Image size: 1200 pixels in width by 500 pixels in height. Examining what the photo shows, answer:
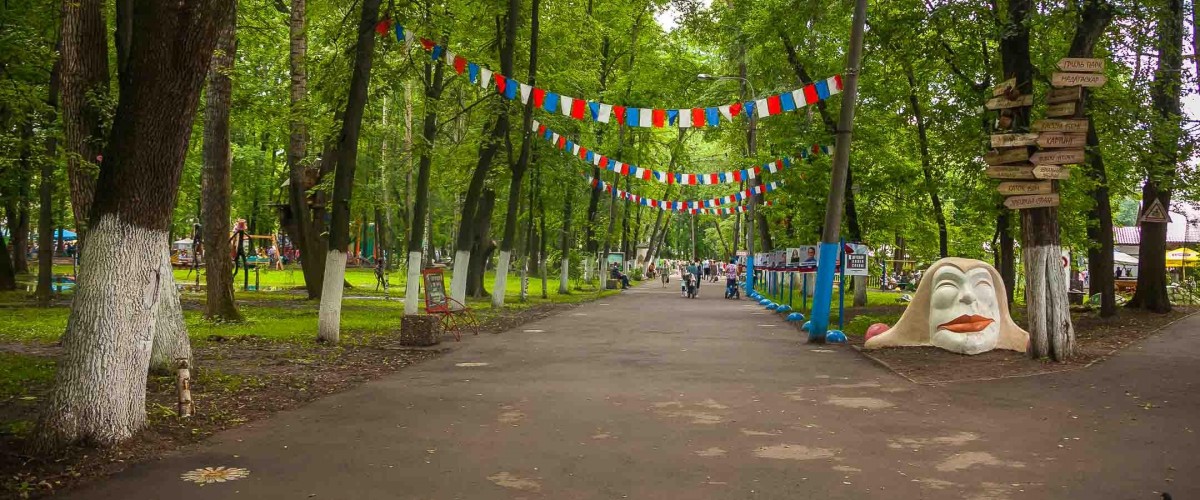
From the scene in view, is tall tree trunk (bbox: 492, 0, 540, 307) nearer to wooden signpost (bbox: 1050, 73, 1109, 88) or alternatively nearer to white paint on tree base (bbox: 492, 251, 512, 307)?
white paint on tree base (bbox: 492, 251, 512, 307)

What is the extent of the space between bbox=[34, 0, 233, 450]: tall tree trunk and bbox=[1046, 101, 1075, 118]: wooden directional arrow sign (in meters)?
10.5

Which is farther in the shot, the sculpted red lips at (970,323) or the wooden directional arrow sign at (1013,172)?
the sculpted red lips at (970,323)

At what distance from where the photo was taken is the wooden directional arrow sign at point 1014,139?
12625 millimetres

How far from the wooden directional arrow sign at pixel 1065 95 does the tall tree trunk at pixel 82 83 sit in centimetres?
1192

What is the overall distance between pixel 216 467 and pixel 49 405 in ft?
4.26

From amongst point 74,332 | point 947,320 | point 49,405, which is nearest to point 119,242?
point 74,332

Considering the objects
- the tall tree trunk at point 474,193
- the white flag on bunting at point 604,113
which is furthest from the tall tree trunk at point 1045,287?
the tall tree trunk at point 474,193

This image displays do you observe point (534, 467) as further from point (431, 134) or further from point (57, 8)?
point (431, 134)

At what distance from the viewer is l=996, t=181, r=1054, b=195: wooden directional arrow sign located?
41.1 feet

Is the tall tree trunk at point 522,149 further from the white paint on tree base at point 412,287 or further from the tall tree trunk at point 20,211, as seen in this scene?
the tall tree trunk at point 20,211

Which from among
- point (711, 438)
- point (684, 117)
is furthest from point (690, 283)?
point (711, 438)

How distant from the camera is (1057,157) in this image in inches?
494

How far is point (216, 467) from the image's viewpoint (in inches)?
255

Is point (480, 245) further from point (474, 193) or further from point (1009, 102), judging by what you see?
point (1009, 102)
